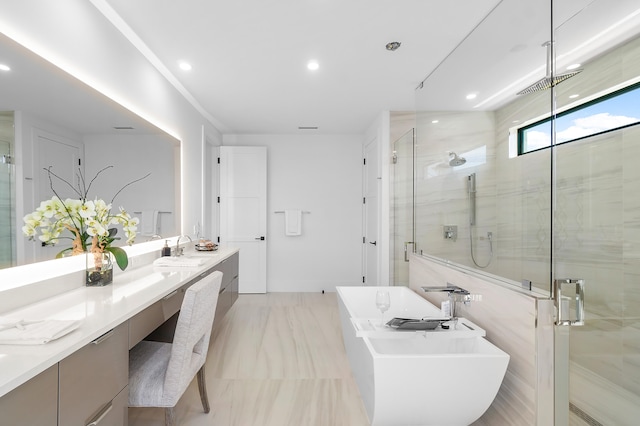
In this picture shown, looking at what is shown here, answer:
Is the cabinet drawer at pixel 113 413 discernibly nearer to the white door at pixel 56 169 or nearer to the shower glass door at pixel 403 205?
the white door at pixel 56 169

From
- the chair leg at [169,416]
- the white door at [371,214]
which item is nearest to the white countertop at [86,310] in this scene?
the chair leg at [169,416]

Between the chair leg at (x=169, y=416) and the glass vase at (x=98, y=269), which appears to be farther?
the glass vase at (x=98, y=269)

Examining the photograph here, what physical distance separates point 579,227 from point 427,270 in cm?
112

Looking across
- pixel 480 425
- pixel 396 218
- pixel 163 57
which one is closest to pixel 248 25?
pixel 163 57

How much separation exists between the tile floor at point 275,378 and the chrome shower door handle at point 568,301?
4.01ft

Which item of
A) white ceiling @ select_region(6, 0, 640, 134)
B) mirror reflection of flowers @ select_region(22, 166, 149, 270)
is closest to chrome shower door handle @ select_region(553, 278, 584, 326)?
white ceiling @ select_region(6, 0, 640, 134)

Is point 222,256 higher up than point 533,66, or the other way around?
point 533,66

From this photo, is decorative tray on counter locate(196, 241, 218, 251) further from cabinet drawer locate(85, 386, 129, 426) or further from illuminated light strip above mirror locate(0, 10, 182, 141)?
cabinet drawer locate(85, 386, 129, 426)

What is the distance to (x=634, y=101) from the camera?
5.39 ft

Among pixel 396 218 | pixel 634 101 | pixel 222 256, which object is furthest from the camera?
pixel 396 218

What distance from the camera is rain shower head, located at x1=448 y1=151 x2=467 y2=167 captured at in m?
2.45

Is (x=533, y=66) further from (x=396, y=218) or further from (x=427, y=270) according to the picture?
(x=396, y=218)

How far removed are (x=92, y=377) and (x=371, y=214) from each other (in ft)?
12.4

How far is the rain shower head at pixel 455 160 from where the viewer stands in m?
2.45
